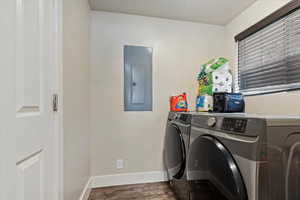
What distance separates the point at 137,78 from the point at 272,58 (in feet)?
5.00

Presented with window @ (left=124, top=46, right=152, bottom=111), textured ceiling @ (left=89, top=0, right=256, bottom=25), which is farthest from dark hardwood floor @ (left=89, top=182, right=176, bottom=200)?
textured ceiling @ (left=89, top=0, right=256, bottom=25)

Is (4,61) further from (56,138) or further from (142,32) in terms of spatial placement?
(142,32)

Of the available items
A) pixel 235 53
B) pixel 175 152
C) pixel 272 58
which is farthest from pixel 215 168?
pixel 235 53

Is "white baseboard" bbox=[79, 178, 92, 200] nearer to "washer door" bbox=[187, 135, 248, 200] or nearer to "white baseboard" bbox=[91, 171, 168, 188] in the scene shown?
"white baseboard" bbox=[91, 171, 168, 188]

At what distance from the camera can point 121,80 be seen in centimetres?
208

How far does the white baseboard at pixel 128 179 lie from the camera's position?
1.97m

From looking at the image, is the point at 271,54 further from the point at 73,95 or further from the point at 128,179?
the point at 128,179

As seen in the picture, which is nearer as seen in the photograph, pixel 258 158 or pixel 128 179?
pixel 258 158

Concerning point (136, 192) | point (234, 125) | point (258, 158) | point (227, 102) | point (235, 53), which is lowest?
point (136, 192)

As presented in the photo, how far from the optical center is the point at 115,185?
6.56 feet

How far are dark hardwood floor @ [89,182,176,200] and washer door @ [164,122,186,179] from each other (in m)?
0.32

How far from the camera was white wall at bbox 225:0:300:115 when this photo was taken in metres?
1.42

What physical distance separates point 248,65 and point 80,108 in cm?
202

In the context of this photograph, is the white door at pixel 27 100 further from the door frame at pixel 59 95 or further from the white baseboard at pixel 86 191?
the white baseboard at pixel 86 191
